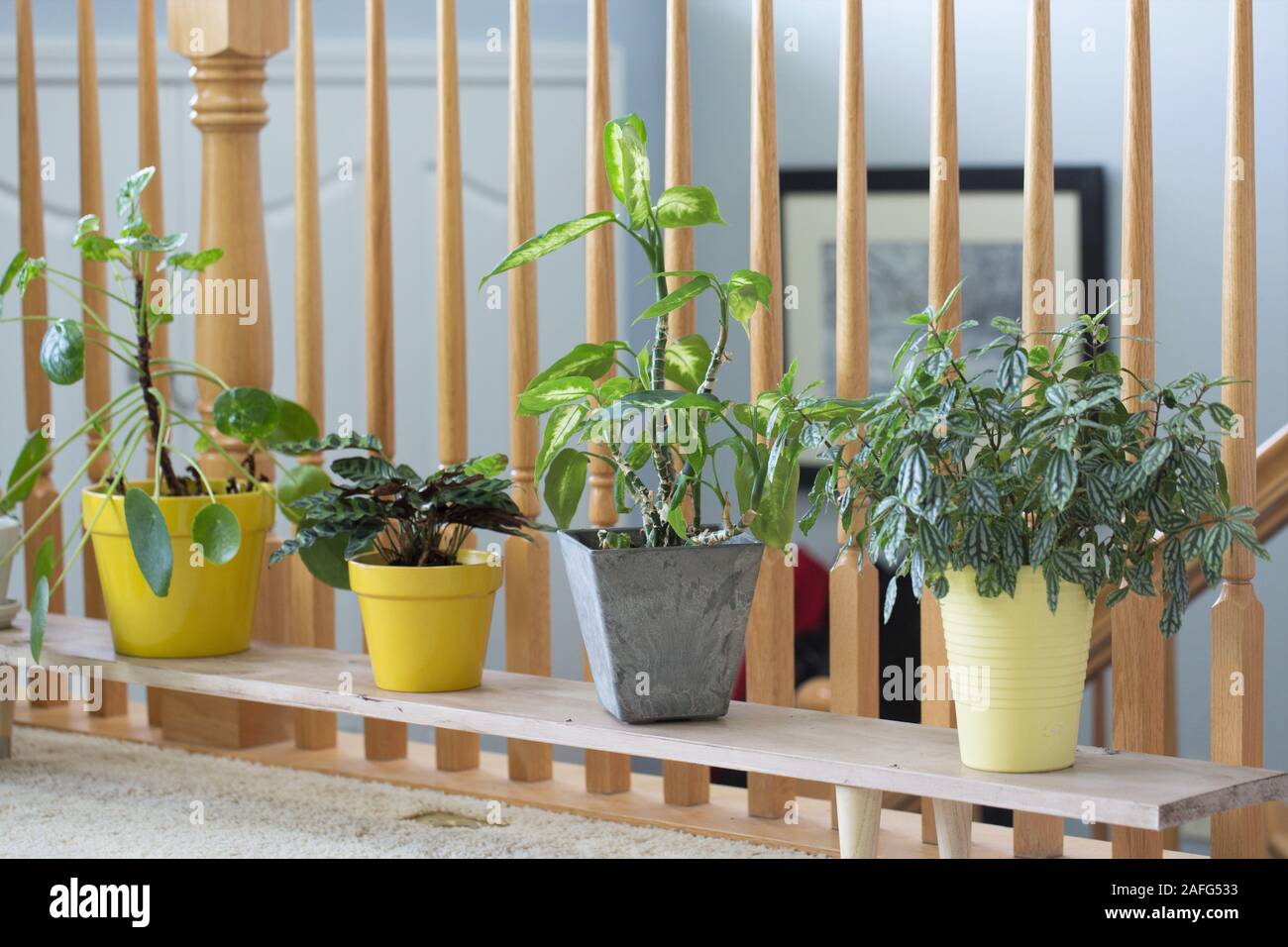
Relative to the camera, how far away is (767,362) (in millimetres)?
1572

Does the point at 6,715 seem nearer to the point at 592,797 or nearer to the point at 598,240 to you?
the point at 592,797

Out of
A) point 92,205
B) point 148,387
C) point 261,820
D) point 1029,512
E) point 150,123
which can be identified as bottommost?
point 261,820

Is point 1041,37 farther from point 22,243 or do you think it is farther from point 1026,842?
point 22,243

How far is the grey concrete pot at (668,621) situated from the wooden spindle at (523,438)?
0.32m

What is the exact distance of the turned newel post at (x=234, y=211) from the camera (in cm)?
177

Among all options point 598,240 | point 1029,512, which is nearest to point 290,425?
point 598,240

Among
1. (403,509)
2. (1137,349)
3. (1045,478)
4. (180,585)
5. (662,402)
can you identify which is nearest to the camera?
(1045,478)

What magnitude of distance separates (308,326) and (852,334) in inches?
27.1

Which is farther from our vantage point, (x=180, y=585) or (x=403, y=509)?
(x=180, y=585)

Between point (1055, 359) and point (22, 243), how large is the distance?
1.35 metres

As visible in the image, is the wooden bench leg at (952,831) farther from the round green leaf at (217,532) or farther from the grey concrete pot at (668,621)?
the round green leaf at (217,532)

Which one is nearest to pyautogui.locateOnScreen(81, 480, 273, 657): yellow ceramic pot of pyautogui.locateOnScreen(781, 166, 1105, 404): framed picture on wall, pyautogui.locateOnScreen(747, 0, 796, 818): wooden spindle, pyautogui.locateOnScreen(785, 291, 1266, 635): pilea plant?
pyautogui.locateOnScreen(747, 0, 796, 818): wooden spindle

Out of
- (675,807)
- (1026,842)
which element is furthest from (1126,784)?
(675,807)

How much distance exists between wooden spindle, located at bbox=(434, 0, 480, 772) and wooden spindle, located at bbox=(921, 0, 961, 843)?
544 mm
